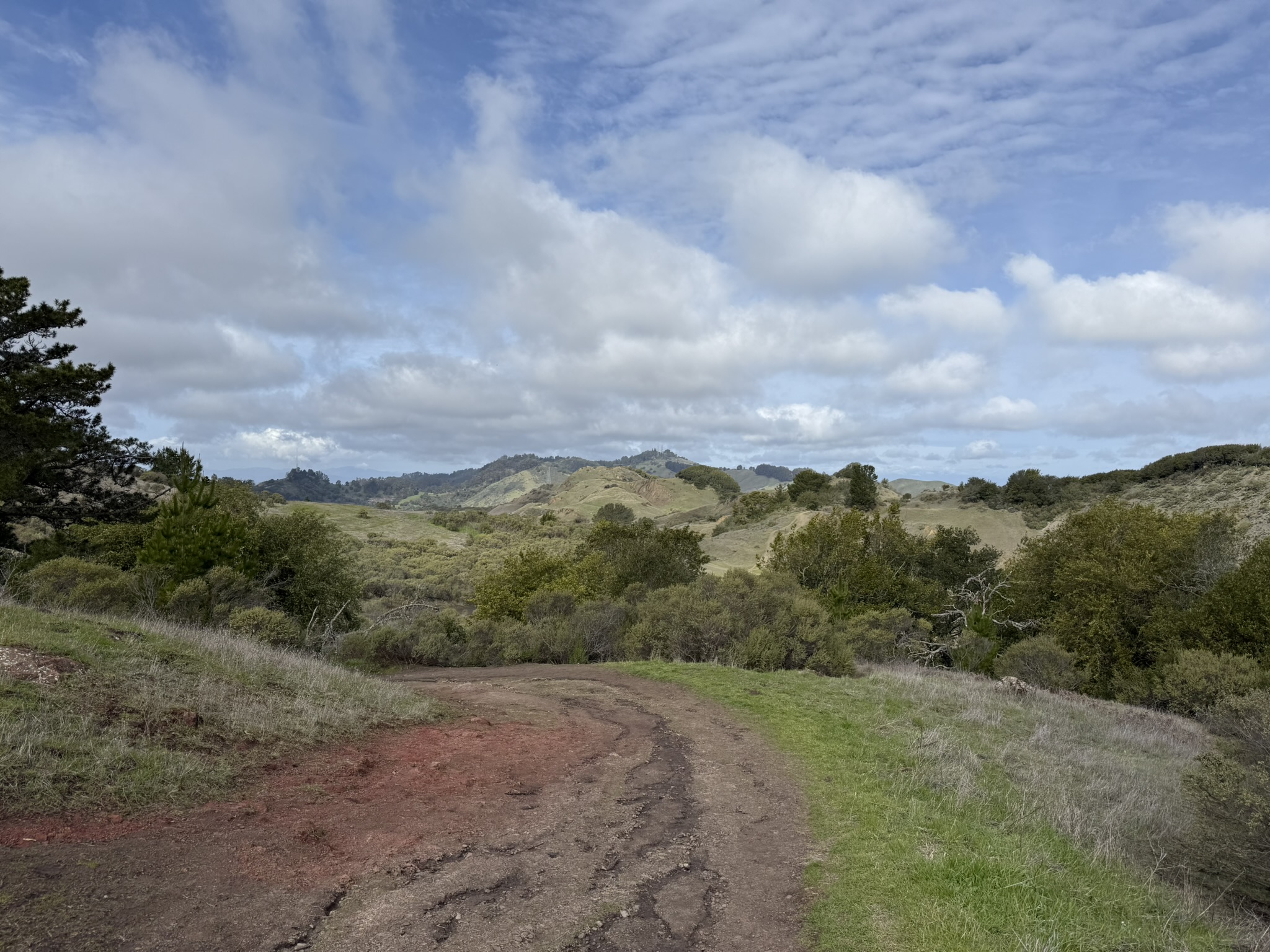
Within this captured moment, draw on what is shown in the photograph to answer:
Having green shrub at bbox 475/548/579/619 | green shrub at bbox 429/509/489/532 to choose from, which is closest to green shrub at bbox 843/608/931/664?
green shrub at bbox 475/548/579/619

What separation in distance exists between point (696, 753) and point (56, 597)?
16.2 metres

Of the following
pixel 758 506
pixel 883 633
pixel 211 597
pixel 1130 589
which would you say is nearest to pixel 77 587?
pixel 211 597

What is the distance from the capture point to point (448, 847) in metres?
6.37

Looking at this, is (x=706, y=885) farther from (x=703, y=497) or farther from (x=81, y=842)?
(x=703, y=497)

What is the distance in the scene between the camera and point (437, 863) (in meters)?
6.02

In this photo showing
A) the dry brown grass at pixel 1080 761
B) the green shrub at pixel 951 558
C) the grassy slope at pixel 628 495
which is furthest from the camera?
the grassy slope at pixel 628 495

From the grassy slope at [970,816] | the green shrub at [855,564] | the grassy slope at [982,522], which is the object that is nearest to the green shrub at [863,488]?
the grassy slope at [982,522]

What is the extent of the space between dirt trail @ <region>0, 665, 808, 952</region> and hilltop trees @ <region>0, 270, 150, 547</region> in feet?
67.6

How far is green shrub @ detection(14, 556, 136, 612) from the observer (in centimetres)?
1683

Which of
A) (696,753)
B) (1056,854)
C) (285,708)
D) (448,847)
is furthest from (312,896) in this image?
(1056,854)

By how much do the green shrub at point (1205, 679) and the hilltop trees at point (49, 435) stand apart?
114ft

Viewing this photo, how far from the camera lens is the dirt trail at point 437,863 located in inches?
188

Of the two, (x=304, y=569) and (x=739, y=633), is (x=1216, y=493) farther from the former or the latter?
(x=304, y=569)

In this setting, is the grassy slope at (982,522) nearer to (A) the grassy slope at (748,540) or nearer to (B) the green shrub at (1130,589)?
(A) the grassy slope at (748,540)
